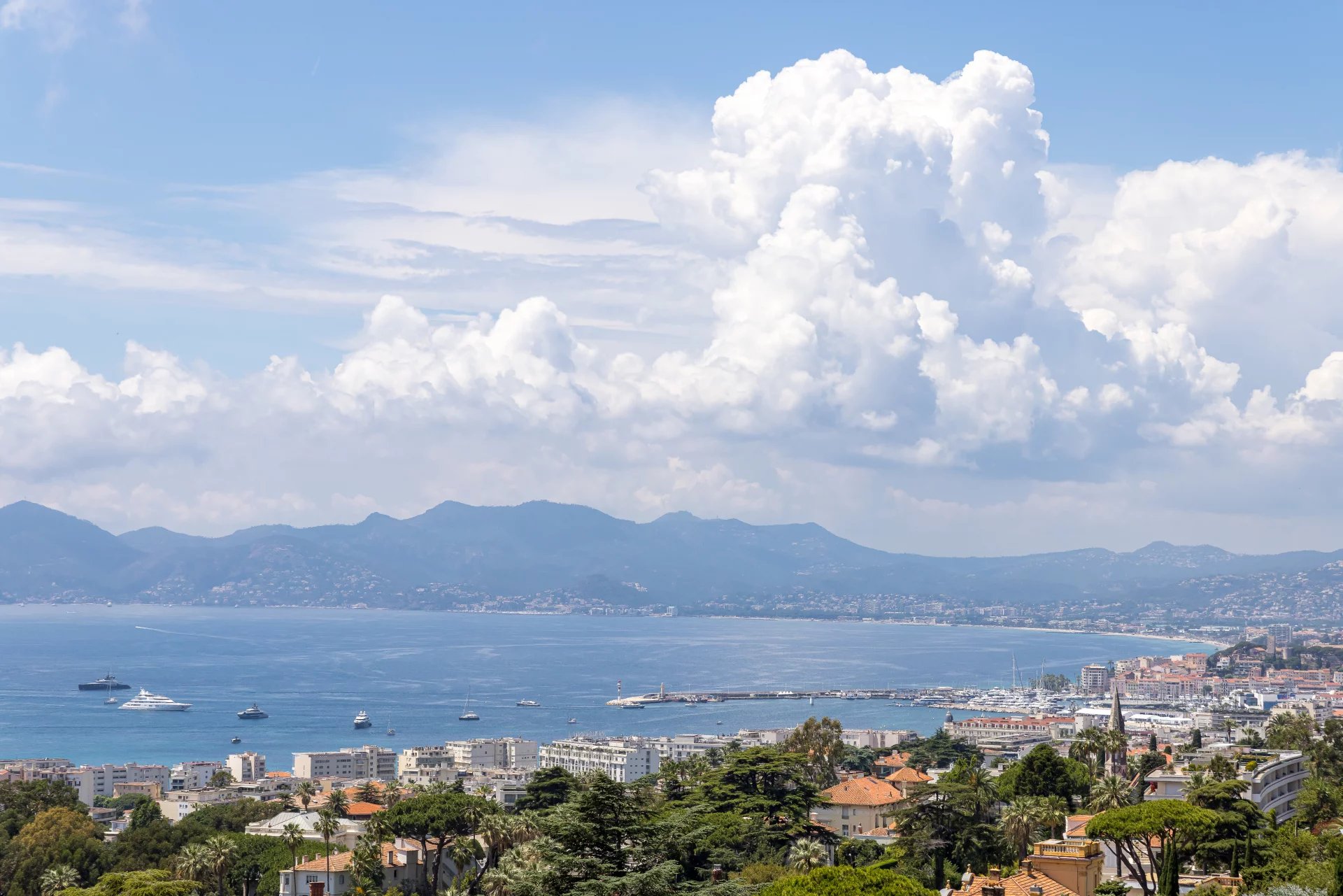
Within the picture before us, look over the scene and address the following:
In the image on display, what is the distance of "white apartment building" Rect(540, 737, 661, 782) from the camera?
124500 mm

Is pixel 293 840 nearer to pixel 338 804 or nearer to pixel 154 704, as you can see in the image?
pixel 338 804

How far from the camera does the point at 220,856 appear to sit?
43375 millimetres

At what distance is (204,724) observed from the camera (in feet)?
557

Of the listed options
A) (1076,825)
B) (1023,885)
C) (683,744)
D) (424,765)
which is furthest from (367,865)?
(683,744)

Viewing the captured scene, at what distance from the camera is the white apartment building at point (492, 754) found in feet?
411

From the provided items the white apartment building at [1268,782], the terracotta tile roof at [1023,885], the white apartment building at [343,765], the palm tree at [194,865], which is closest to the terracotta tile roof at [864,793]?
the white apartment building at [1268,782]

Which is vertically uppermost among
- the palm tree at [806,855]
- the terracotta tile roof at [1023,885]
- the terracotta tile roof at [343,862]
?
the terracotta tile roof at [1023,885]

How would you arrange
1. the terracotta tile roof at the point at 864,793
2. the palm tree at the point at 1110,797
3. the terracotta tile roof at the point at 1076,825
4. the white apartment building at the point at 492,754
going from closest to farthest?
the terracotta tile roof at the point at 1076,825 < the palm tree at the point at 1110,797 < the terracotta tile roof at the point at 864,793 < the white apartment building at the point at 492,754

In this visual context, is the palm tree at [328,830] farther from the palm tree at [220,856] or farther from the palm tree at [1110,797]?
the palm tree at [1110,797]

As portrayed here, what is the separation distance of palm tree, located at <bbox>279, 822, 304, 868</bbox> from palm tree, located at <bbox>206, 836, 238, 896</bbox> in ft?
7.09

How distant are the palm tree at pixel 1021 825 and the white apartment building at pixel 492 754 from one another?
86565 millimetres

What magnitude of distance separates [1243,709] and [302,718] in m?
114

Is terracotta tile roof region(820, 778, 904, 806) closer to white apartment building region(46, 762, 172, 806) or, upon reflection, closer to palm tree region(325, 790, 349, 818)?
palm tree region(325, 790, 349, 818)

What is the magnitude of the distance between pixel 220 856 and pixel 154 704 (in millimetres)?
150999
